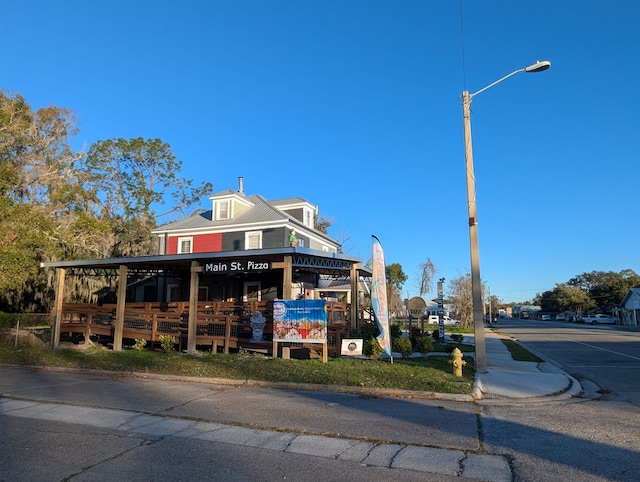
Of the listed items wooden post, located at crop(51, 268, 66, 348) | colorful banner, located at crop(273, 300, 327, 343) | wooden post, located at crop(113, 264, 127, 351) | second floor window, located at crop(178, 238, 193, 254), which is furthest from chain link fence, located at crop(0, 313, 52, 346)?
colorful banner, located at crop(273, 300, 327, 343)

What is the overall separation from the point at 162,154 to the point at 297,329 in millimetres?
40714

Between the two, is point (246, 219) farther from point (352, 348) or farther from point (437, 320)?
point (437, 320)

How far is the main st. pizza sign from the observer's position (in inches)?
637

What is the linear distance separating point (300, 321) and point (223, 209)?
18304mm

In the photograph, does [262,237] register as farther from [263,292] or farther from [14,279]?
[14,279]

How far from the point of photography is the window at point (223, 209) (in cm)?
3050

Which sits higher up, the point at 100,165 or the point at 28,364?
the point at 100,165

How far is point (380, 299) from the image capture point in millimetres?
13352

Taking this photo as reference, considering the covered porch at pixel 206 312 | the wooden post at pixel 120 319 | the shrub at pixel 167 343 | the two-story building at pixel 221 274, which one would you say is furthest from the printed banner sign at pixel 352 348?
the wooden post at pixel 120 319

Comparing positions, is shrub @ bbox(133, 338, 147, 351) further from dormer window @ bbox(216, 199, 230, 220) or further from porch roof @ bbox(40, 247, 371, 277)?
dormer window @ bbox(216, 199, 230, 220)

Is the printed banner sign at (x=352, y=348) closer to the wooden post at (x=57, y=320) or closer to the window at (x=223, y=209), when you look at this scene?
the wooden post at (x=57, y=320)

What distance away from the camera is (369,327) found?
69.6 feet

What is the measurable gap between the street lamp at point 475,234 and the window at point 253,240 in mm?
16997

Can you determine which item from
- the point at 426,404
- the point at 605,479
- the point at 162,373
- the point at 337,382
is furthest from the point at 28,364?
the point at 605,479
